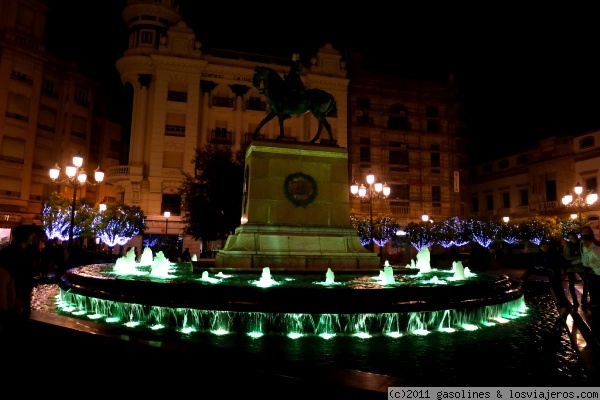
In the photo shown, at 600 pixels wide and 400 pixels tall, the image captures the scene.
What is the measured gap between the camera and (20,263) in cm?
553

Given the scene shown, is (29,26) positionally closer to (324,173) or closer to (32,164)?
(32,164)

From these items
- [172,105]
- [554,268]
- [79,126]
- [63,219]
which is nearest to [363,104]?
[172,105]

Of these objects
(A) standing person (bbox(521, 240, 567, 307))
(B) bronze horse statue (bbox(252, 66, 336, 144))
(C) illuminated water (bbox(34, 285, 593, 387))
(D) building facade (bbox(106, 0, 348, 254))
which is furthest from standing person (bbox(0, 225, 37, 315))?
(D) building facade (bbox(106, 0, 348, 254))

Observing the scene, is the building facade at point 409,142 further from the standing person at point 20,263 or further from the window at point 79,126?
the standing person at point 20,263

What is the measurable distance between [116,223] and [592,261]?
90.6 feet

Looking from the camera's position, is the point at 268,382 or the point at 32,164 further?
the point at 32,164

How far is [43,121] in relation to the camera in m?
38.9

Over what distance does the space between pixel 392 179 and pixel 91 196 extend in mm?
31411

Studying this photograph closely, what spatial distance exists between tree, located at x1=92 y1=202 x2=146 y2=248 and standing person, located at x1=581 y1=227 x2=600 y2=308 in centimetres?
2738

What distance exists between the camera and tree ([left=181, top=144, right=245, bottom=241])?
28609 mm

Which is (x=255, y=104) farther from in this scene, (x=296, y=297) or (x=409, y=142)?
(x=296, y=297)

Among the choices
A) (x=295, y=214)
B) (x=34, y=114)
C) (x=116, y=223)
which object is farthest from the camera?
(x=34, y=114)

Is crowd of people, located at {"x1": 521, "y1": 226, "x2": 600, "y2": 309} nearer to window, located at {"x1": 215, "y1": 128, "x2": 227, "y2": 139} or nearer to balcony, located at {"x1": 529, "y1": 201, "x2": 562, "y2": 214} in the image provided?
balcony, located at {"x1": 529, "y1": 201, "x2": 562, "y2": 214}

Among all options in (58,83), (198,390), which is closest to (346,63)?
(58,83)
